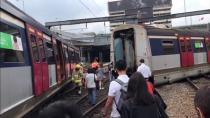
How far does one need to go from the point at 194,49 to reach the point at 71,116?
26.3 m

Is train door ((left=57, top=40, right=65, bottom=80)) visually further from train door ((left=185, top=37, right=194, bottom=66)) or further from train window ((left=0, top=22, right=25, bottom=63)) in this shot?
train window ((left=0, top=22, right=25, bottom=63))

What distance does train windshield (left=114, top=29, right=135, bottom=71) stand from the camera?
23438 mm

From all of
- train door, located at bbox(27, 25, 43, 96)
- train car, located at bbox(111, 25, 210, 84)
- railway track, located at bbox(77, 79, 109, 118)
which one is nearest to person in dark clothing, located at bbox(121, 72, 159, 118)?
train door, located at bbox(27, 25, 43, 96)

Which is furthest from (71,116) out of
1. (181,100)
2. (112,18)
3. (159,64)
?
(112,18)

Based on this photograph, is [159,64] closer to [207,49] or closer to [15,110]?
[207,49]

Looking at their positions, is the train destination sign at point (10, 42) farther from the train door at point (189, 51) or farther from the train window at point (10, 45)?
the train door at point (189, 51)

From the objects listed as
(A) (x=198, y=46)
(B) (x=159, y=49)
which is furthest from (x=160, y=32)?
(A) (x=198, y=46)

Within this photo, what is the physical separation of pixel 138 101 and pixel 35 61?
753 cm

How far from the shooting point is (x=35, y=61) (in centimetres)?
1280

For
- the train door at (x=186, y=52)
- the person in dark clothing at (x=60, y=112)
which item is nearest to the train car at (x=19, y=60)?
the person in dark clothing at (x=60, y=112)

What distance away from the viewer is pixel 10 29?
10227mm

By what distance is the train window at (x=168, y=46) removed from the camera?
24438 millimetres

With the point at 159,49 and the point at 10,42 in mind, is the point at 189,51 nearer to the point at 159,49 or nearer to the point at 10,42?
the point at 159,49

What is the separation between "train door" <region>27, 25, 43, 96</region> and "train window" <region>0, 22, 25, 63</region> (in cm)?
107
